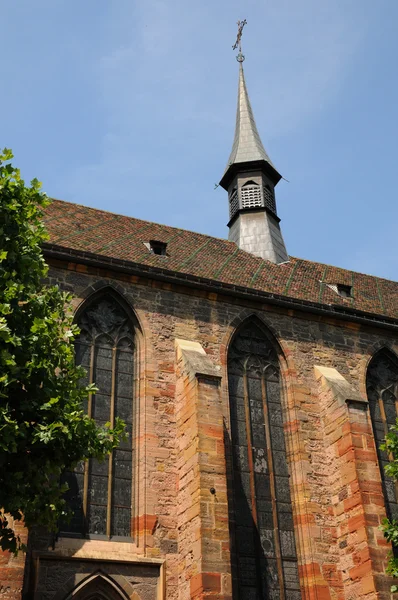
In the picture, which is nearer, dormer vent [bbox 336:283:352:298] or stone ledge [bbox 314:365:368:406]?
stone ledge [bbox 314:365:368:406]

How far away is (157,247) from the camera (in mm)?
16859

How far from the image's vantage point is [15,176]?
381 inches

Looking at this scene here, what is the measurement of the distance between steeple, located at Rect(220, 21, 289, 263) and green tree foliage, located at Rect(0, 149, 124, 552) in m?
10.8

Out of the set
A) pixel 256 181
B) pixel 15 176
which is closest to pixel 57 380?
pixel 15 176

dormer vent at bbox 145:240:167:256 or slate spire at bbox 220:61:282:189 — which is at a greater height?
slate spire at bbox 220:61:282:189

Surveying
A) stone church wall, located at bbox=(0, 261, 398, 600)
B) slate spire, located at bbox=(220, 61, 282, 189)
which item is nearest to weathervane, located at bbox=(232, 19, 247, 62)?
slate spire, located at bbox=(220, 61, 282, 189)

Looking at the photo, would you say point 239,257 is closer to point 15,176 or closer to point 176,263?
point 176,263

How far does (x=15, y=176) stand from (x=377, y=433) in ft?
30.0

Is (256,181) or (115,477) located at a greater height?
(256,181)

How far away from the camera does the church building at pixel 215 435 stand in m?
11.6

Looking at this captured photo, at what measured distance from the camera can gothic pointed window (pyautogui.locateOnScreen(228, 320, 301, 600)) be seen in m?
12.8

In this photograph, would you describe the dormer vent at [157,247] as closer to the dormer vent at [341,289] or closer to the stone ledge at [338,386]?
the stone ledge at [338,386]

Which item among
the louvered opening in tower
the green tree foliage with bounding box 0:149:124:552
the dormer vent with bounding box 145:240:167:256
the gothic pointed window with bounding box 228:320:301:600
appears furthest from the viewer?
the louvered opening in tower

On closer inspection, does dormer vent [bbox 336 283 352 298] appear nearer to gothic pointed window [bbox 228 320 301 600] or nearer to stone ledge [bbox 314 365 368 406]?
stone ledge [bbox 314 365 368 406]
